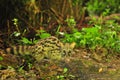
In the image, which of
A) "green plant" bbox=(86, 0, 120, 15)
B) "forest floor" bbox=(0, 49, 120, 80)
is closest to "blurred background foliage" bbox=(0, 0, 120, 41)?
"forest floor" bbox=(0, 49, 120, 80)

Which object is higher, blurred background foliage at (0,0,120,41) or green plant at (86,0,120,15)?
blurred background foliage at (0,0,120,41)

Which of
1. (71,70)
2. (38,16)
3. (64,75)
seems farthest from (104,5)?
(64,75)

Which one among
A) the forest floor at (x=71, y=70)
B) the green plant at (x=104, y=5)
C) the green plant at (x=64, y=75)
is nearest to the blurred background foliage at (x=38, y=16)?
the forest floor at (x=71, y=70)

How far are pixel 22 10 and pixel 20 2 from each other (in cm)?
15

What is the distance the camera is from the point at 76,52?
476 cm

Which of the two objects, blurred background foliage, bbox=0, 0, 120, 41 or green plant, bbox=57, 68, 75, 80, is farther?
blurred background foliage, bbox=0, 0, 120, 41

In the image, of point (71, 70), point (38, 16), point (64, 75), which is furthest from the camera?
point (38, 16)

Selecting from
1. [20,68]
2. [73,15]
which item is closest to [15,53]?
[20,68]

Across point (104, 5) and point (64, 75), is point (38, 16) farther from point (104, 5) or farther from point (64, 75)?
point (104, 5)

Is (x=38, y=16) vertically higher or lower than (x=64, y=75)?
higher

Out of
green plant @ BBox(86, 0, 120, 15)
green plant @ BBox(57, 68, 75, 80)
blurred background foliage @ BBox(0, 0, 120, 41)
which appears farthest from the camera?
green plant @ BBox(86, 0, 120, 15)

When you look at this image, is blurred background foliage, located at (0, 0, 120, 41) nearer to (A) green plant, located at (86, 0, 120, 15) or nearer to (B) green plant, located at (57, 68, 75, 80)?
(B) green plant, located at (57, 68, 75, 80)

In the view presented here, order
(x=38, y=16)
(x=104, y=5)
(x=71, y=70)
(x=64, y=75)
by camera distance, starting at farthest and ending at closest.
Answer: (x=104, y=5), (x=38, y=16), (x=71, y=70), (x=64, y=75)

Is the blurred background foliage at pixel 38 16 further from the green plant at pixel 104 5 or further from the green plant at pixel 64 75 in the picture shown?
the green plant at pixel 104 5
